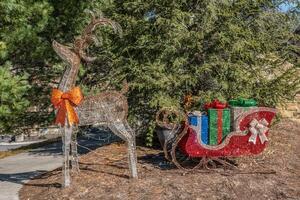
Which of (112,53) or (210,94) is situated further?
(112,53)

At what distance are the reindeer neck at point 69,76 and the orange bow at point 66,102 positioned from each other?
0.32ft

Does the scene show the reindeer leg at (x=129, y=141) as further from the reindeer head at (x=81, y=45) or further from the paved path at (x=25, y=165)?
the paved path at (x=25, y=165)

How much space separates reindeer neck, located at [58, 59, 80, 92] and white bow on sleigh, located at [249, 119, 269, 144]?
2940 mm

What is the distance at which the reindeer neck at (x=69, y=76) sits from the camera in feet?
22.6

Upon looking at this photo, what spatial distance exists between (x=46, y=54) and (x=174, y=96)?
113 inches

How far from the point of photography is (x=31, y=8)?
8.62 m

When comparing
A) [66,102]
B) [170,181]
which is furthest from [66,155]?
[170,181]

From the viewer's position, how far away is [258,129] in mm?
7508

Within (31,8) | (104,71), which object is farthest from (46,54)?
(104,71)

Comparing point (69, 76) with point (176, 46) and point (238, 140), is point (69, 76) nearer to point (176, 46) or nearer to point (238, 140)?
point (238, 140)

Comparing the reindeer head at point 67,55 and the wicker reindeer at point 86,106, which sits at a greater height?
the reindeer head at point 67,55

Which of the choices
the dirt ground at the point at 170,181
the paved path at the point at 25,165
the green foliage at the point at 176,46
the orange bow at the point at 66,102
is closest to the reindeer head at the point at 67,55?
the orange bow at the point at 66,102

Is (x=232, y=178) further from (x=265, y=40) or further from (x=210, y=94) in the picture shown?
(x=265, y=40)

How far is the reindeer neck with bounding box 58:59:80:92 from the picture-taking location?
271 inches
